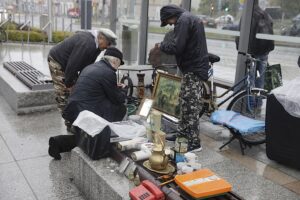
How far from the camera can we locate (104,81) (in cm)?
402

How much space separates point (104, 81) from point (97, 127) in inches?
30.9

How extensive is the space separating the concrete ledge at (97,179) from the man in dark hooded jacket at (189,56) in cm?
125

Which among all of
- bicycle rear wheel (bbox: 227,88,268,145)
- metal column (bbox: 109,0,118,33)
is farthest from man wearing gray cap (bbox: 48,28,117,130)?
metal column (bbox: 109,0,118,33)

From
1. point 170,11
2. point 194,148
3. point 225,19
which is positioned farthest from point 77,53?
point 225,19

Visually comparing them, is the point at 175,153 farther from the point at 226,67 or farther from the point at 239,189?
the point at 226,67

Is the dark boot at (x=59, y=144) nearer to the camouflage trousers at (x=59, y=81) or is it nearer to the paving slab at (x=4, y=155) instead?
the paving slab at (x=4, y=155)

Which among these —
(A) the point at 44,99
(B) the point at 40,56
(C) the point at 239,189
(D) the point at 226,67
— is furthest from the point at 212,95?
(B) the point at 40,56

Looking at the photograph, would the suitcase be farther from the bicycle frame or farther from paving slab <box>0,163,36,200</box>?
paving slab <box>0,163,36,200</box>

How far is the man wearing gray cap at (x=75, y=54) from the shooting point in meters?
4.61

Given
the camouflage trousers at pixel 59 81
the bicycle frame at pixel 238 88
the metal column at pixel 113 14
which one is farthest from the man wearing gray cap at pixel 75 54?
the metal column at pixel 113 14

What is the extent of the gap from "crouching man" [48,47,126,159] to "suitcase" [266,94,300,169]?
69.5 inches

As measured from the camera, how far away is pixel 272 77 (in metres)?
5.36

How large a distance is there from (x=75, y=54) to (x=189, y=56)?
5.18ft

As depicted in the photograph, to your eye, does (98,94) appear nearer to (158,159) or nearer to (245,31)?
(158,159)
